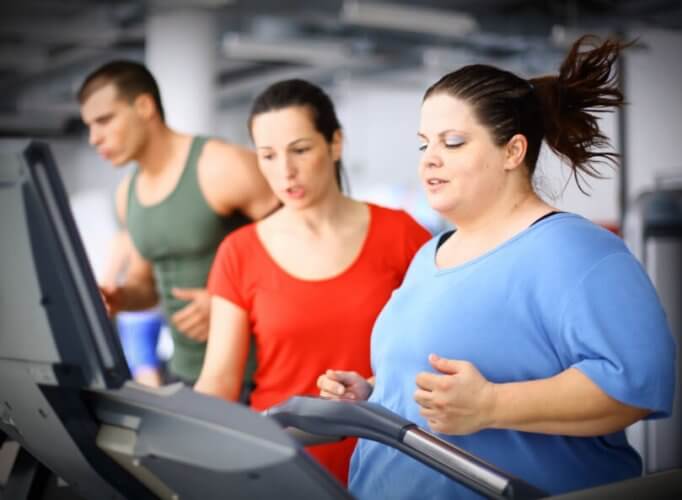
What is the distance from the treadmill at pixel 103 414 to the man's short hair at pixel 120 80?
1.28 metres

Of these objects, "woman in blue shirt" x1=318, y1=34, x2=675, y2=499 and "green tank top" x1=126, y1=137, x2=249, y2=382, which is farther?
"green tank top" x1=126, y1=137, x2=249, y2=382

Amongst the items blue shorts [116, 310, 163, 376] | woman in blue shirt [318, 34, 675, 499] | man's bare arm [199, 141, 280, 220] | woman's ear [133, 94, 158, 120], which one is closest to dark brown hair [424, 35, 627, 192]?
woman in blue shirt [318, 34, 675, 499]

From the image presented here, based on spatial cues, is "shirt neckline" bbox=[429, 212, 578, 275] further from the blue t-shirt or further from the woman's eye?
the woman's eye

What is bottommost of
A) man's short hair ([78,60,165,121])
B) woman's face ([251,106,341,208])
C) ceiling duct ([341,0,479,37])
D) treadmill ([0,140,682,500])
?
treadmill ([0,140,682,500])

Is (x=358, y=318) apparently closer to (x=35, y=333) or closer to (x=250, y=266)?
(x=250, y=266)

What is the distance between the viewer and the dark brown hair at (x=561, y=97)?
120cm

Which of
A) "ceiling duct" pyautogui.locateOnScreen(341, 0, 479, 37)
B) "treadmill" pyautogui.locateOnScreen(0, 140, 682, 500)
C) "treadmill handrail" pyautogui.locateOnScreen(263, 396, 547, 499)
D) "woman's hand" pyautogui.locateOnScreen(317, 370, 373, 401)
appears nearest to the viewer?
"treadmill" pyautogui.locateOnScreen(0, 140, 682, 500)

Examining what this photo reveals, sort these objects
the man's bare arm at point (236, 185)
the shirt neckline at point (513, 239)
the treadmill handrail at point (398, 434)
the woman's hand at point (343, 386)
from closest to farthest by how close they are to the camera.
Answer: the treadmill handrail at point (398, 434)
the shirt neckline at point (513, 239)
the woman's hand at point (343, 386)
the man's bare arm at point (236, 185)

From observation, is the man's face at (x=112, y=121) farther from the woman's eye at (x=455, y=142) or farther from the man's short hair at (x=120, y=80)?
the woman's eye at (x=455, y=142)

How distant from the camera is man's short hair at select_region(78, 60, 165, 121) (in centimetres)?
213

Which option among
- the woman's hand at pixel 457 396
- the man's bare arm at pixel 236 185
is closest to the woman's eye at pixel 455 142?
the woman's hand at pixel 457 396

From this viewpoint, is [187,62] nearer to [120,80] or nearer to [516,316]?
[120,80]

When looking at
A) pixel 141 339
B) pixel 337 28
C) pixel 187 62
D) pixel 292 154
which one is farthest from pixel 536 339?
pixel 337 28

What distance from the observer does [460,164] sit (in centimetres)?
116
